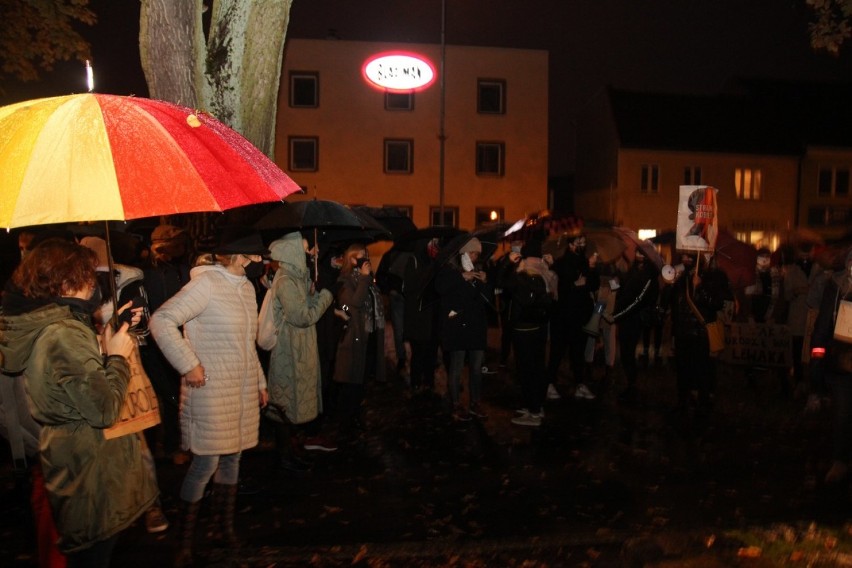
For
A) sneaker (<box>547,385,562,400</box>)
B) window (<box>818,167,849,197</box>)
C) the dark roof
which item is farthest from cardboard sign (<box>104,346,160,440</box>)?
window (<box>818,167,849,197</box>)

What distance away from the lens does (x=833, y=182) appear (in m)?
42.4

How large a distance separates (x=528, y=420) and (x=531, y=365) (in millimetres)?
647

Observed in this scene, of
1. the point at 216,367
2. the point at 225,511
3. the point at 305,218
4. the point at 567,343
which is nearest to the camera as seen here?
the point at 216,367

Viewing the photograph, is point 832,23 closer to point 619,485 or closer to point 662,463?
point 662,463

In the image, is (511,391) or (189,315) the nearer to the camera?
(189,315)

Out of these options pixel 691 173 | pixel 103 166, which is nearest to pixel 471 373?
pixel 103 166

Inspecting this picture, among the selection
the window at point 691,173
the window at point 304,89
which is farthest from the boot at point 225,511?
the window at point 691,173

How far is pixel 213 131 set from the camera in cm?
385

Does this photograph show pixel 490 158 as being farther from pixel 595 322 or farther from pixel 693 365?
pixel 693 365

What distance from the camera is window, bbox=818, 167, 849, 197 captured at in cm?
4234

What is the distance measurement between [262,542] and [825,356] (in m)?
4.99

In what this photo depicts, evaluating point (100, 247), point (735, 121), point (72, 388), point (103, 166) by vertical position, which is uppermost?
point (735, 121)

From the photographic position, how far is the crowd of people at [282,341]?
3438mm

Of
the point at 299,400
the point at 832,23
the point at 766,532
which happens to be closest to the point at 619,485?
the point at 766,532
